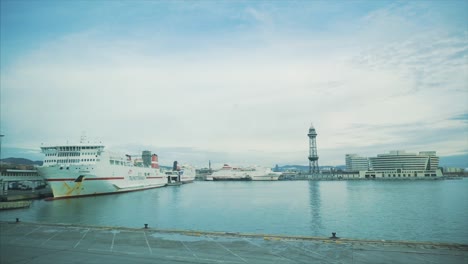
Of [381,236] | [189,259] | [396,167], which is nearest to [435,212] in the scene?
[381,236]

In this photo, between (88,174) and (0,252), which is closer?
(0,252)

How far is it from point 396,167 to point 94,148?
19311 cm

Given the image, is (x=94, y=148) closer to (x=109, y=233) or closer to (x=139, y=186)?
(x=139, y=186)

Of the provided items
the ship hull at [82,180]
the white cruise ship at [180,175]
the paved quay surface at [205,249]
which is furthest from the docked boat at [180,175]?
the paved quay surface at [205,249]

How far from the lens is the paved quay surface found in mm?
13477

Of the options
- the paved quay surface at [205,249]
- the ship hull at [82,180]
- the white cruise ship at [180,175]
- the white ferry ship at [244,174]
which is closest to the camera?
the paved quay surface at [205,249]

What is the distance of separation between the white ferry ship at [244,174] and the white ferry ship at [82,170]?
12020 cm

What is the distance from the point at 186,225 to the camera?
3219 cm

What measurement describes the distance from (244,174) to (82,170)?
5421 inches

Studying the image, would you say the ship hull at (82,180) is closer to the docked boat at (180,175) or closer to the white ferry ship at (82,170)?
the white ferry ship at (82,170)

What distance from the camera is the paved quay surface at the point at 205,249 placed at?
1348 centimetres

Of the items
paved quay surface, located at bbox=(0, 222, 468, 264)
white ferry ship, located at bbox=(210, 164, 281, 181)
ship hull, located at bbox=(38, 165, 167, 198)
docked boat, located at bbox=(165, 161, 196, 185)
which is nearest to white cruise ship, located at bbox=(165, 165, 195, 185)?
docked boat, located at bbox=(165, 161, 196, 185)

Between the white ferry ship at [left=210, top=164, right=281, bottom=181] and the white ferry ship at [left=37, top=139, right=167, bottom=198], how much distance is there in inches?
4732

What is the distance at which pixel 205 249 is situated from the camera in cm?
1535
